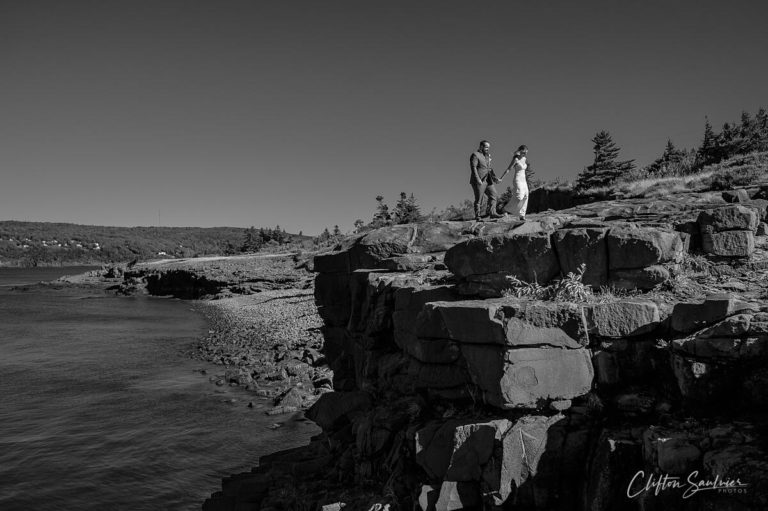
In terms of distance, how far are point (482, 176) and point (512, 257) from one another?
6.97 metres

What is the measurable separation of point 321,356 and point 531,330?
2204cm

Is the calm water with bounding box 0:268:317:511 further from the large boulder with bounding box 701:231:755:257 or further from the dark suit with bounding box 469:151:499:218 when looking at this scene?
the large boulder with bounding box 701:231:755:257

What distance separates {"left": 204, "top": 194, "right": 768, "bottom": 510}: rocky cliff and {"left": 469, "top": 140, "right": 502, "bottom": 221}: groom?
4009 millimetres

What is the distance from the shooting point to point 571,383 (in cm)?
780

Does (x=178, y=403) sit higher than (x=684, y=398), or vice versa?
(x=684, y=398)

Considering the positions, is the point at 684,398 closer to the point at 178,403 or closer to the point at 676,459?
the point at 676,459

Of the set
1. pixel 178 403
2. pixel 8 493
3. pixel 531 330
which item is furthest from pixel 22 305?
pixel 531 330

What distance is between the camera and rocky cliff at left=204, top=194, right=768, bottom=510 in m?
6.41

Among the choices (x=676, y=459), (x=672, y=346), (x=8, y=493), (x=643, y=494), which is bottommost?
(x=8, y=493)

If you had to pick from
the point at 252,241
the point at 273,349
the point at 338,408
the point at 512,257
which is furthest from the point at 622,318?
the point at 252,241

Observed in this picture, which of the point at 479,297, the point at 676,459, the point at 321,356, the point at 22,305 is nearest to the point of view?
the point at 676,459

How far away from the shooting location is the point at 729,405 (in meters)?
6.53
